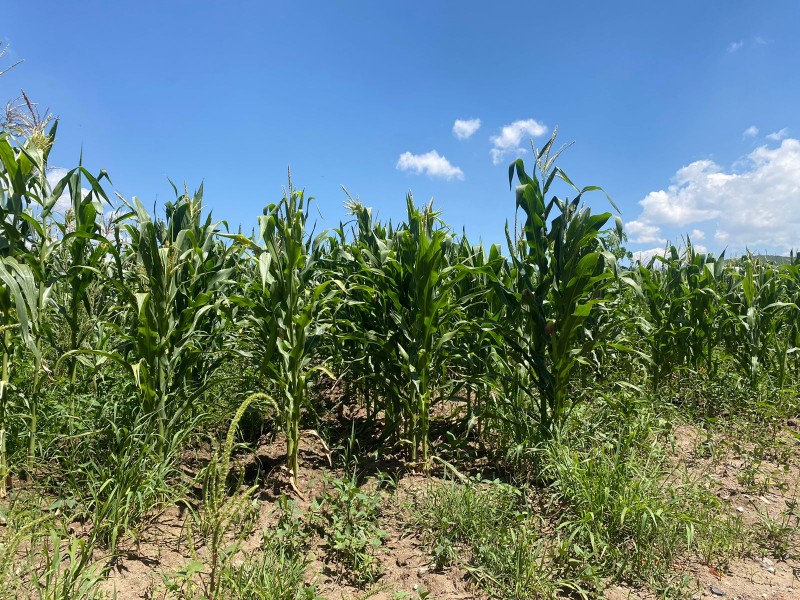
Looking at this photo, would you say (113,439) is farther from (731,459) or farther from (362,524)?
(731,459)

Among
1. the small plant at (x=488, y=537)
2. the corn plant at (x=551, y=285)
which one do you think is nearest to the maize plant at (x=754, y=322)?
the corn plant at (x=551, y=285)

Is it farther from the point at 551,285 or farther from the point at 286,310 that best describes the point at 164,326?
the point at 551,285

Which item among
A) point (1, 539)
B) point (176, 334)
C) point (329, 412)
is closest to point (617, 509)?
point (329, 412)

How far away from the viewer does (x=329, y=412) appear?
4148 millimetres

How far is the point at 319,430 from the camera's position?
3.91 metres

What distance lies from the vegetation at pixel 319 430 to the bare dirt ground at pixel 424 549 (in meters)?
0.03

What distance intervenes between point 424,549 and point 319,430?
1.56m

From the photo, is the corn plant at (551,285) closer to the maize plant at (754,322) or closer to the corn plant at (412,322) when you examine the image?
the corn plant at (412,322)

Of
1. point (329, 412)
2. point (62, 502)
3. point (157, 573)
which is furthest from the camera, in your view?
point (329, 412)

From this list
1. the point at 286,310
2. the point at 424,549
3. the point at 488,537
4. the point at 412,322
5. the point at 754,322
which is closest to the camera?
the point at 488,537

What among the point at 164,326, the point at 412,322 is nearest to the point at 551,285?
the point at 412,322

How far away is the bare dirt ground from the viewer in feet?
7.52

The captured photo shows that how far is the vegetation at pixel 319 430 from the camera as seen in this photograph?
92.7 inches

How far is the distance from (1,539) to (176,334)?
49.3 inches
